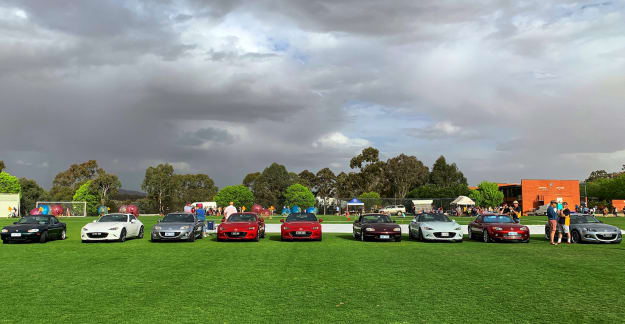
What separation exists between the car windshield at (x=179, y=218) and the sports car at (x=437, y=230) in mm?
9922

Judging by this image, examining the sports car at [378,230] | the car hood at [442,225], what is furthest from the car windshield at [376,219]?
the car hood at [442,225]

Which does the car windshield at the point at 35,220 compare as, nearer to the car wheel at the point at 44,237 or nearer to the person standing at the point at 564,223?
the car wheel at the point at 44,237

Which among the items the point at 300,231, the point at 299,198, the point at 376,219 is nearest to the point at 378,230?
the point at 376,219

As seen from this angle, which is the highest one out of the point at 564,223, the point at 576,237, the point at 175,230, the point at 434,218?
the point at 434,218

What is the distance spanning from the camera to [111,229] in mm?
19875

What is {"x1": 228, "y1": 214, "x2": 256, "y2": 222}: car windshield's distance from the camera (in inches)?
837

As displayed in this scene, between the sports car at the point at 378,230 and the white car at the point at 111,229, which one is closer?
the white car at the point at 111,229

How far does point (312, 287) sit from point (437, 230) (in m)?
12.2

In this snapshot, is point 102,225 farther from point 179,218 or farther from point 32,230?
point 179,218

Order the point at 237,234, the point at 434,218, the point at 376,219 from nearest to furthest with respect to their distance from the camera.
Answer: the point at 237,234
the point at 376,219
the point at 434,218

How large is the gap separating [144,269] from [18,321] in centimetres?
514

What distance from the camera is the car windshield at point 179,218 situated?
830 inches

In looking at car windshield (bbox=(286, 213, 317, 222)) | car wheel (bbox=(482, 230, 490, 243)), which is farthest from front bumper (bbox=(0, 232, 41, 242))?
car wheel (bbox=(482, 230, 490, 243))

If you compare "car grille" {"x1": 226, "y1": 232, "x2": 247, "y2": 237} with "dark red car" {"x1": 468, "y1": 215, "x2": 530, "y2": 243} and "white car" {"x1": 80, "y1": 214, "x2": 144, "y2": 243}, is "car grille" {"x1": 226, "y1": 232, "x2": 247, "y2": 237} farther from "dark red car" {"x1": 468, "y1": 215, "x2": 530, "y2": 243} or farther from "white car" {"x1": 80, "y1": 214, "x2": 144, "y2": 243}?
"dark red car" {"x1": 468, "y1": 215, "x2": 530, "y2": 243}
